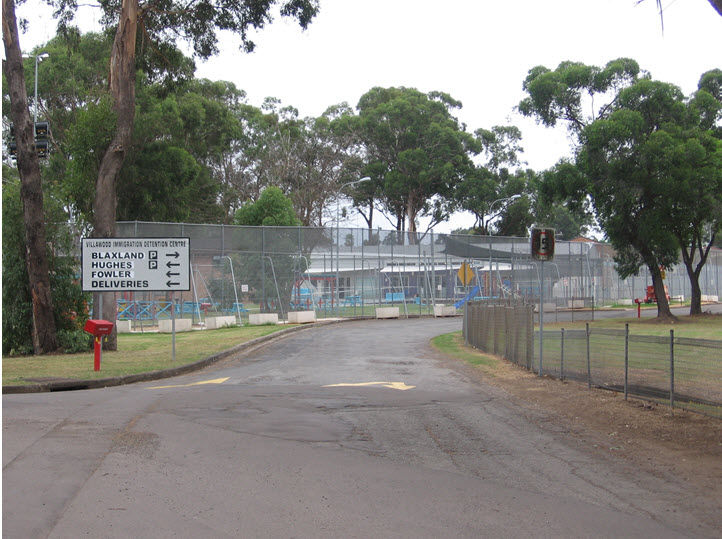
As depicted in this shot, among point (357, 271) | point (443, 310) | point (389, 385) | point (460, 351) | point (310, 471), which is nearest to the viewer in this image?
point (310, 471)

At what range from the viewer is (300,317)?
3591cm

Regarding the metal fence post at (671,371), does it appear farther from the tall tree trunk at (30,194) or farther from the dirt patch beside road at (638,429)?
the tall tree trunk at (30,194)

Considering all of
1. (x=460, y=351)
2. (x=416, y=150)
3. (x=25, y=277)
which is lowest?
(x=460, y=351)

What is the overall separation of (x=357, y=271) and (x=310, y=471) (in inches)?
1395

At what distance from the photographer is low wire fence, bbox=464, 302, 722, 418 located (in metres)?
9.78

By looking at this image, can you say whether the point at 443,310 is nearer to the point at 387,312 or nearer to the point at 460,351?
the point at 387,312

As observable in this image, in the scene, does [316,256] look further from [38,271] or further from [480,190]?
[480,190]

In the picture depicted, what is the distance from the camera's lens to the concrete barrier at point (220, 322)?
3234 centimetres

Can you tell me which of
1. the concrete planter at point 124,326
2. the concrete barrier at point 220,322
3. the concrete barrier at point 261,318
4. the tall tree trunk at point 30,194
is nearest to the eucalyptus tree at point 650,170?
the concrete barrier at point 261,318

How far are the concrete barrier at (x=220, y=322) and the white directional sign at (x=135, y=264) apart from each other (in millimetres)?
14589

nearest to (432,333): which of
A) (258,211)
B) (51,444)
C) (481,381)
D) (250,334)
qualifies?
(250,334)

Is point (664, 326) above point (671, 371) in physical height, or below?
below

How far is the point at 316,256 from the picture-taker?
132 feet

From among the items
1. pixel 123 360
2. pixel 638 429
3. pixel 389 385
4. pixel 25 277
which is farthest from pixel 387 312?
pixel 638 429
